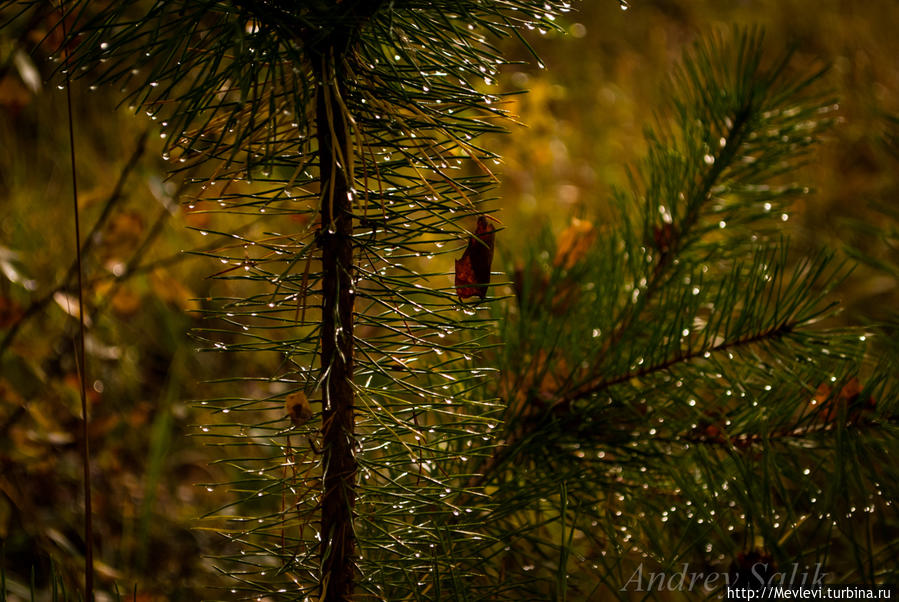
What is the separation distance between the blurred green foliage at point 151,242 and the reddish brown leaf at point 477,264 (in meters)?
0.05

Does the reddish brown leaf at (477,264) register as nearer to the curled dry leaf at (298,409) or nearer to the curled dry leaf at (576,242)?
the curled dry leaf at (298,409)

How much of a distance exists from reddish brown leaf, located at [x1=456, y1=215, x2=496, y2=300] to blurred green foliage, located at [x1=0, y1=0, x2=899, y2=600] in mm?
50

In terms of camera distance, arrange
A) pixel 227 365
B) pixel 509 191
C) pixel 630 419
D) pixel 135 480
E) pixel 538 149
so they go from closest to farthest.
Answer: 1. pixel 630 419
2. pixel 135 480
3. pixel 227 365
4. pixel 538 149
5. pixel 509 191

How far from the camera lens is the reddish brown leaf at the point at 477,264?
1.52 ft

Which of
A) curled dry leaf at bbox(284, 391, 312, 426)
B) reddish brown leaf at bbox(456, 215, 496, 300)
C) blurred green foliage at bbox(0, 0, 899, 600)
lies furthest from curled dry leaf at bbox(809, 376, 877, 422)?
curled dry leaf at bbox(284, 391, 312, 426)

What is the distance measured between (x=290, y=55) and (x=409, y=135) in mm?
87

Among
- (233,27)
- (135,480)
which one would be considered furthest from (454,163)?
(135,480)

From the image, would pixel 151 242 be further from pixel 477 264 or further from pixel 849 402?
pixel 849 402

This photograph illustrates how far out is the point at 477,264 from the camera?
465 mm

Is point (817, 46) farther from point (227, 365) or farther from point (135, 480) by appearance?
point (135, 480)

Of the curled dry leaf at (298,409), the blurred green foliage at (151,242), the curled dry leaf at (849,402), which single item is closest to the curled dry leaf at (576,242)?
the blurred green foliage at (151,242)

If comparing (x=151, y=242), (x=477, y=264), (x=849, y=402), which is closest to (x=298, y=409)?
(x=477, y=264)

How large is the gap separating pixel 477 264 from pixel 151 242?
2.67 feet

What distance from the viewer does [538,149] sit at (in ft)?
5.49
